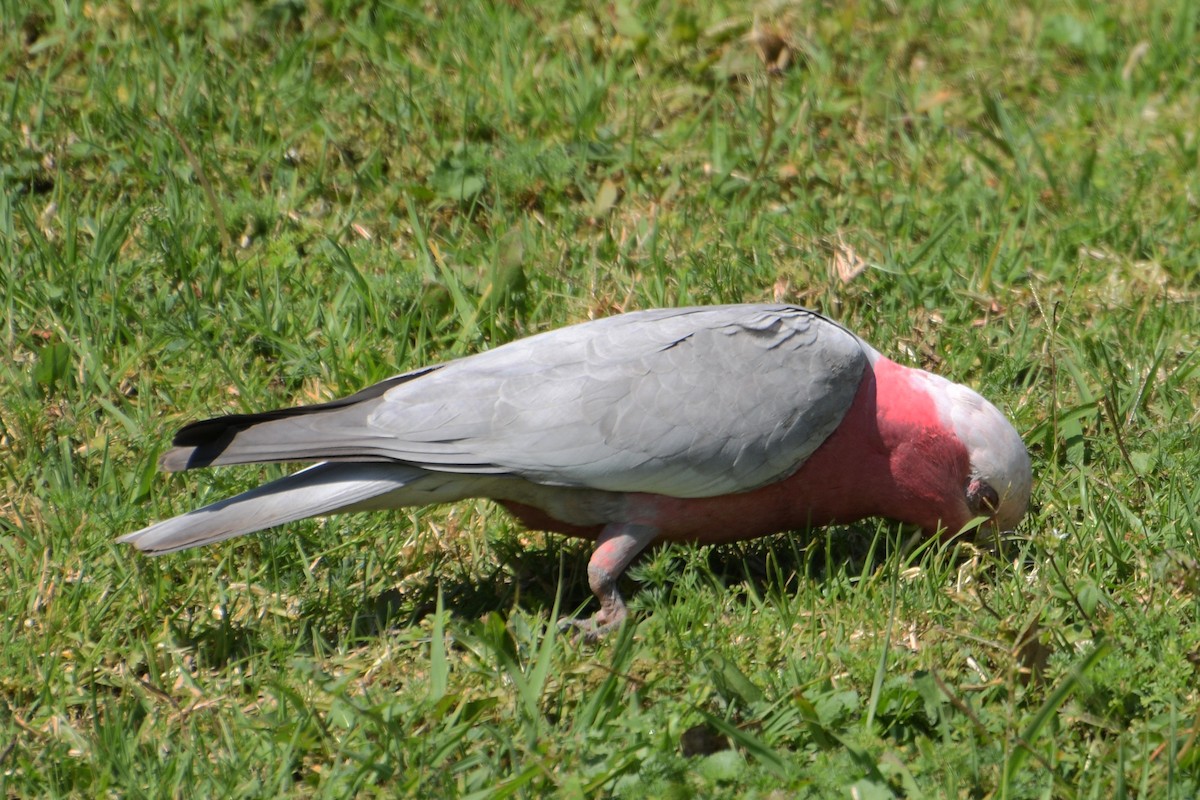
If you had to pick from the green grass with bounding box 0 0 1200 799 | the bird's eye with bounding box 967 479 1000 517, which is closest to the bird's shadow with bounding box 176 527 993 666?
the green grass with bounding box 0 0 1200 799

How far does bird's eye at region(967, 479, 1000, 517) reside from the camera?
3838 millimetres

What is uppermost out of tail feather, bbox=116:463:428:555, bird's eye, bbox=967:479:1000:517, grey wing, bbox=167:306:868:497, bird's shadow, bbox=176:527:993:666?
grey wing, bbox=167:306:868:497

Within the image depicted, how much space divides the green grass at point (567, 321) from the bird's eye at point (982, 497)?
150mm

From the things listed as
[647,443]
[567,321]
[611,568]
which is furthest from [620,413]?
[567,321]

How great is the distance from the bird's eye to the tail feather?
63.2 inches

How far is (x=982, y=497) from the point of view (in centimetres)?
383

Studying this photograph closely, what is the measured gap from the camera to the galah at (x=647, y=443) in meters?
3.48

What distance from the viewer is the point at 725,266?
4.96 m

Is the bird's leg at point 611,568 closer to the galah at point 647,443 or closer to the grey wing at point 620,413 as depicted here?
the galah at point 647,443

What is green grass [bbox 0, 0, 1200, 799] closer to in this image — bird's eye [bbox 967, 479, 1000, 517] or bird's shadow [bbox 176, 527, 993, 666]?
bird's shadow [bbox 176, 527, 993, 666]

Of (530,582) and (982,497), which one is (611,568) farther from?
(982,497)

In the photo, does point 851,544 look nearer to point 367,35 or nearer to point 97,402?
point 97,402

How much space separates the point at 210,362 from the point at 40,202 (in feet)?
3.93

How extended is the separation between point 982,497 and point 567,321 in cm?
172
